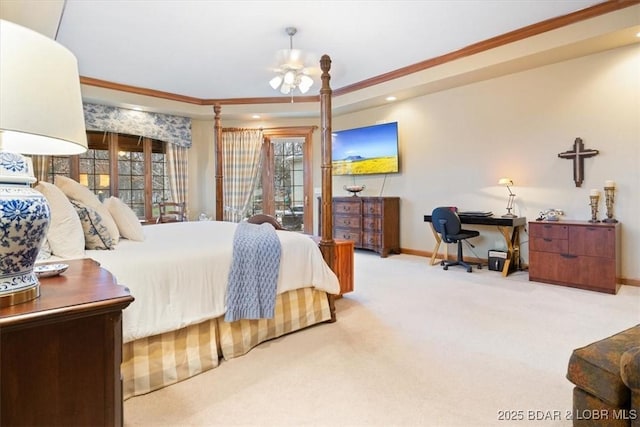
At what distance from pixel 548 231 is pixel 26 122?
4.36 meters

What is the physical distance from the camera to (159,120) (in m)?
6.06

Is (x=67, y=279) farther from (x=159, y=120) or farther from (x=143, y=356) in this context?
(x=159, y=120)

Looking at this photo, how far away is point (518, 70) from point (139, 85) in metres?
5.33

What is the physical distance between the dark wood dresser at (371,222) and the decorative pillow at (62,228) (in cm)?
416

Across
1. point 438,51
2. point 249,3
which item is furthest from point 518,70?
point 249,3

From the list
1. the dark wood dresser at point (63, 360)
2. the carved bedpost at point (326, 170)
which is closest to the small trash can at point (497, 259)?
the carved bedpost at point (326, 170)

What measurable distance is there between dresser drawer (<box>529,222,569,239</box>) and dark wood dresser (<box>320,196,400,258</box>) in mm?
2125

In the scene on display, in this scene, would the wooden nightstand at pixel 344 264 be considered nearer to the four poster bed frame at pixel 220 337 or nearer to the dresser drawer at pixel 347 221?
the four poster bed frame at pixel 220 337

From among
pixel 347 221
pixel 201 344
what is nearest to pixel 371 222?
pixel 347 221

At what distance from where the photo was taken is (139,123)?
19.1 ft

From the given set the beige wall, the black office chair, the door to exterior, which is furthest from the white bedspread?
the door to exterior

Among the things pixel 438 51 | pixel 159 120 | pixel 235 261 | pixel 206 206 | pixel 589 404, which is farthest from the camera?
pixel 206 206

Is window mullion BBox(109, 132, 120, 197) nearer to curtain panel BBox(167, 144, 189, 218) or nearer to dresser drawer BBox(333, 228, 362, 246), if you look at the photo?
curtain panel BBox(167, 144, 189, 218)

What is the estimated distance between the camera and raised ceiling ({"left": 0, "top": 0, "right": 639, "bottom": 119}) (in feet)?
10.3
